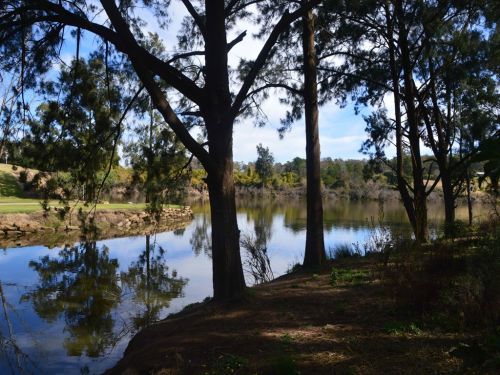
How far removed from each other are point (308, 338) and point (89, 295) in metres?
7.85

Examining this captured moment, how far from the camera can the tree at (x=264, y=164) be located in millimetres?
77688

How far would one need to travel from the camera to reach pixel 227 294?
21.1 ft

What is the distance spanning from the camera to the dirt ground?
11.9ft

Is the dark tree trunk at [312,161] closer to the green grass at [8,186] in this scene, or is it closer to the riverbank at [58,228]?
the riverbank at [58,228]

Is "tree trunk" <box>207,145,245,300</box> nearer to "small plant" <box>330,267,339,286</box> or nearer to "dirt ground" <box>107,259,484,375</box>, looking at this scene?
"dirt ground" <box>107,259,484,375</box>

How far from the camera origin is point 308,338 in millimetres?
4410

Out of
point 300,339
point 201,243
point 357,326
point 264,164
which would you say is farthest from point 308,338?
point 264,164

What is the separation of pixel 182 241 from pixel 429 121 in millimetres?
12584

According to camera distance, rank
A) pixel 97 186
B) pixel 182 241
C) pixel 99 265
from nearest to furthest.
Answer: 1. pixel 97 186
2. pixel 99 265
3. pixel 182 241

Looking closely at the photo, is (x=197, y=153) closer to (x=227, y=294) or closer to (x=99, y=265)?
(x=227, y=294)

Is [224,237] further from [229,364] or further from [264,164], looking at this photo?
[264,164]

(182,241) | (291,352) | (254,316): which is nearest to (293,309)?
(254,316)

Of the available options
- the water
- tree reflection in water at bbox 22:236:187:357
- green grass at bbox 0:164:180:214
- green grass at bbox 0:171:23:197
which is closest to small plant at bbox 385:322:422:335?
the water

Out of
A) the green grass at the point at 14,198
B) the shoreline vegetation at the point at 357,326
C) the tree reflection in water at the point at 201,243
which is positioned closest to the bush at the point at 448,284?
the shoreline vegetation at the point at 357,326
